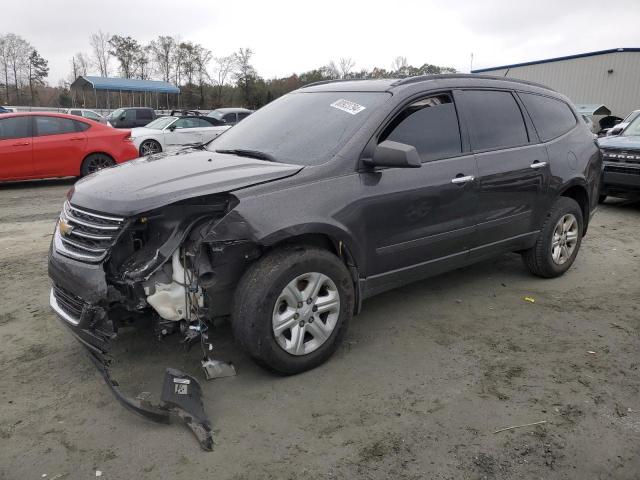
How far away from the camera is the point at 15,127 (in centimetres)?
1028

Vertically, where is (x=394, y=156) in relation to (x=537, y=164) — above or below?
above

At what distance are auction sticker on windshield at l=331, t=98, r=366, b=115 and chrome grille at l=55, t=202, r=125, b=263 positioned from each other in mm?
1769

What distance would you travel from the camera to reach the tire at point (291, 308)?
10.1 feet

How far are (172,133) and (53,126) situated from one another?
4.63 m

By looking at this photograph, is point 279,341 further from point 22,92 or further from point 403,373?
point 22,92

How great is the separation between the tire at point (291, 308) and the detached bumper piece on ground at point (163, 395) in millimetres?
407

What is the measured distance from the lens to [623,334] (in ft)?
13.2

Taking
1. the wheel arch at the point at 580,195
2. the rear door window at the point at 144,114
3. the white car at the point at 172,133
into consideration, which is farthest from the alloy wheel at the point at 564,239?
the rear door window at the point at 144,114

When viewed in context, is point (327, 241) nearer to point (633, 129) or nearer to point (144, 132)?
point (633, 129)

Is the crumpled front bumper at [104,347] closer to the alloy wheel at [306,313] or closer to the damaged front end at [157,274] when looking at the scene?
the damaged front end at [157,274]

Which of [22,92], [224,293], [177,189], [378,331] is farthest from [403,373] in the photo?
[22,92]

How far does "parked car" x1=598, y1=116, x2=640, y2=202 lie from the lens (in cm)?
827

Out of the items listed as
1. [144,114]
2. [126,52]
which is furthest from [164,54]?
[144,114]

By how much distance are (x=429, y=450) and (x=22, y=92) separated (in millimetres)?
63623
